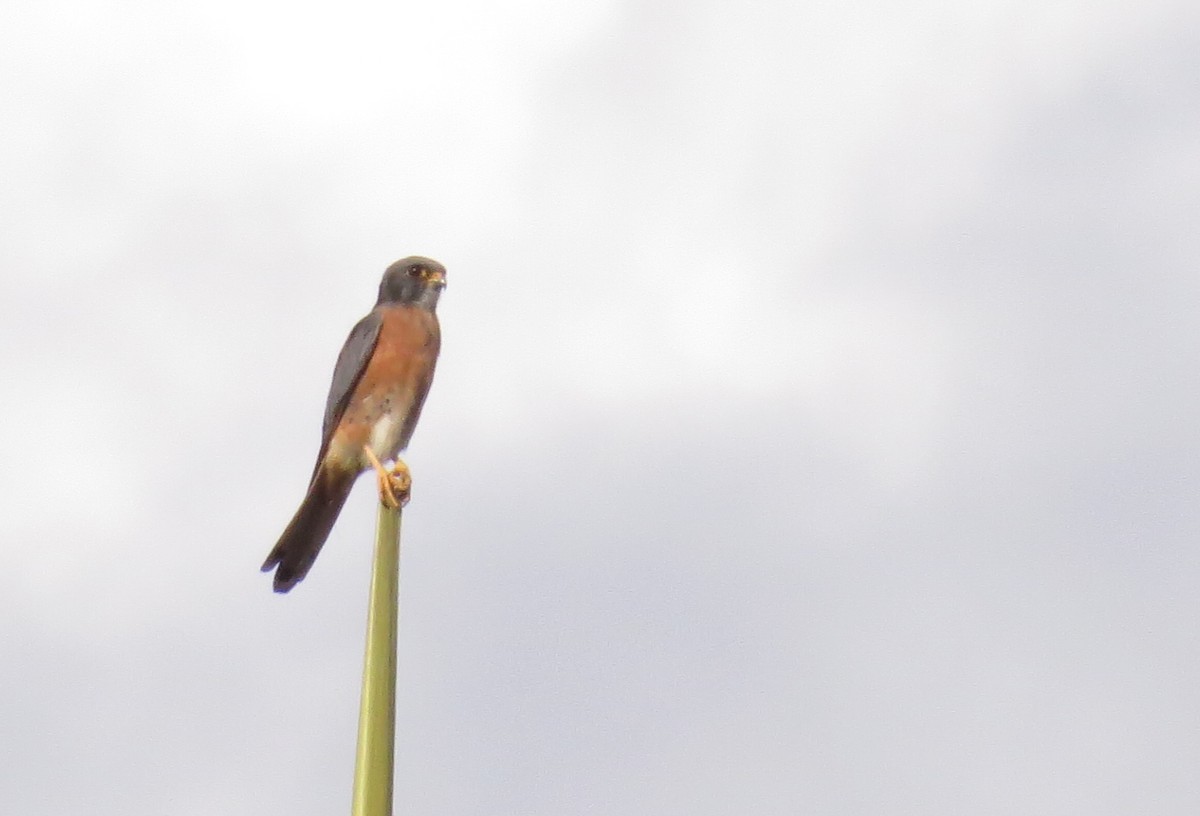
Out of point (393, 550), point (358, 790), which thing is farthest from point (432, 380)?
point (358, 790)

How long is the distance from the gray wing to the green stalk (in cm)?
447

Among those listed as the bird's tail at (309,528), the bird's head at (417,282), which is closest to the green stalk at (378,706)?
the bird's tail at (309,528)

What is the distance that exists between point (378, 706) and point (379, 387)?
187 inches

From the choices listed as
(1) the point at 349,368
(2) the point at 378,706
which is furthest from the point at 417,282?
(2) the point at 378,706

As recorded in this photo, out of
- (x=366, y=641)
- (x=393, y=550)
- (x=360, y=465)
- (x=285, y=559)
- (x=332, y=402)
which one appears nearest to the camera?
(x=366, y=641)

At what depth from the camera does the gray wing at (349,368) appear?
22.5 feet

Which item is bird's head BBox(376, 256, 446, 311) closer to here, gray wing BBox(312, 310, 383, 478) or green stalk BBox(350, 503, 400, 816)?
gray wing BBox(312, 310, 383, 478)

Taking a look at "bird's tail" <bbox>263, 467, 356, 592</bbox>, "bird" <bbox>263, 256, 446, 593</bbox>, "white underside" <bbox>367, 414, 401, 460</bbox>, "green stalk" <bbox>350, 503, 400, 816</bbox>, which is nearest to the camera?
"green stalk" <bbox>350, 503, 400, 816</bbox>

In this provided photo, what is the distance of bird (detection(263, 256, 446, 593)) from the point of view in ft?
21.0

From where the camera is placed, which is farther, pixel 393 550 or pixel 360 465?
pixel 360 465

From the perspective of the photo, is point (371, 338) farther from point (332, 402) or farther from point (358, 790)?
point (358, 790)

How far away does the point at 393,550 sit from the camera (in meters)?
2.49

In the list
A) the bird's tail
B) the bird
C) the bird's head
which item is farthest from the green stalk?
the bird's head

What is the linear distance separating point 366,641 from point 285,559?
143 inches
